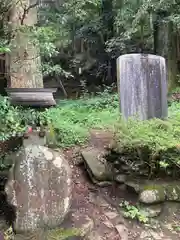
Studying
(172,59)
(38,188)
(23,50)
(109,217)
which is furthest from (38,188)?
(172,59)

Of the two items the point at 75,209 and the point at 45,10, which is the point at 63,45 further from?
the point at 75,209

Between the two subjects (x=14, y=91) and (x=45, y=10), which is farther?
(x=45, y=10)

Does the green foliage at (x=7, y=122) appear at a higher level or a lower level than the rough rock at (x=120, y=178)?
higher

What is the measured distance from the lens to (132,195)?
388cm

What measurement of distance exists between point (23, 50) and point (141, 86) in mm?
2146

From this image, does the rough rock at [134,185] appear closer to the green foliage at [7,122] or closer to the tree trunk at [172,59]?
the green foliage at [7,122]

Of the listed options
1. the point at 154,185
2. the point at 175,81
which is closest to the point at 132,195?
the point at 154,185

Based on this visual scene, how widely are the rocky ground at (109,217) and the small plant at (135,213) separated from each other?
0.06m

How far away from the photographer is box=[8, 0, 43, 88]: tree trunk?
3652 millimetres

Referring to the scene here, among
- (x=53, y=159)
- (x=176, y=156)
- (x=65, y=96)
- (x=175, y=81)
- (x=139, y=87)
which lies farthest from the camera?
(x=65, y=96)

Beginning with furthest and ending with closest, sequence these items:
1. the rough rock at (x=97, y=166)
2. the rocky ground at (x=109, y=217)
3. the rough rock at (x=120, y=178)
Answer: the rough rock at (x=97, y=166) → the rough rock at (x=120, y=178) → the rocky ground at (x=109, y=217)

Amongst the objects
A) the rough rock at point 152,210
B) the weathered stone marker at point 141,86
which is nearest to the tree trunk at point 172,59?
the weathered stone marker at point 141,86

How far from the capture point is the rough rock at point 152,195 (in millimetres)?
3648

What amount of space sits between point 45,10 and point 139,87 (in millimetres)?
8792
